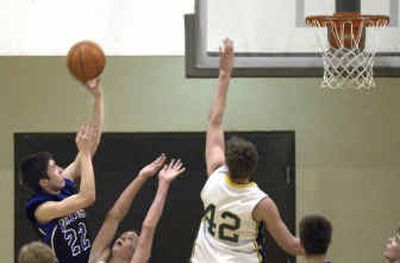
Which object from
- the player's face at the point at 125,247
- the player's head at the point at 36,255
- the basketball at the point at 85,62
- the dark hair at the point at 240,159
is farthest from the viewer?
the player's face at the point at 125,247

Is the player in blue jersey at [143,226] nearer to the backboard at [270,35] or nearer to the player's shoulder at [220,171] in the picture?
the player's shoulder at [220,171]

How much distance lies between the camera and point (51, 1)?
22.5 ft

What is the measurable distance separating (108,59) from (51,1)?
94 cm

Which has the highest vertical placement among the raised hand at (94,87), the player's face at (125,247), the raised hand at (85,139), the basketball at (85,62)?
the basketball at (85,62)

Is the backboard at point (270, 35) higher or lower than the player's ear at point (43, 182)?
higher

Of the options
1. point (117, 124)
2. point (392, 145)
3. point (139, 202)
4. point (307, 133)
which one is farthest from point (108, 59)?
point (392, 145)

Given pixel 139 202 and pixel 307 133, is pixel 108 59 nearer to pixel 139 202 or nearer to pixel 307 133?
pixel 139 202

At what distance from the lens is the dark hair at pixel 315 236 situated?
4078 millimetres

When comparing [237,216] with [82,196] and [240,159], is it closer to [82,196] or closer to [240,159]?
[240,159]

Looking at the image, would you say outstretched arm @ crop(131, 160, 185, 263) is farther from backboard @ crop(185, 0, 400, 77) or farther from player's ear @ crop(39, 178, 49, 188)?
backboard @ crop(185, 0, 400, 77)

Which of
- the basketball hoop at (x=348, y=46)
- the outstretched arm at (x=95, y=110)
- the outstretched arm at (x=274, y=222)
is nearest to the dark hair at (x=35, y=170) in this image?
the outstretched arm at (x=95, y=110)

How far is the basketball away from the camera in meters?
5.00

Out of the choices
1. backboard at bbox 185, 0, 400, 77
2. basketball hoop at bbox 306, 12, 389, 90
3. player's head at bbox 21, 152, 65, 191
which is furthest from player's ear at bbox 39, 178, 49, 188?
basketball hoop at bbox 306, 12, 389, 90

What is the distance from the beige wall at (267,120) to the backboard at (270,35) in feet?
5.03
